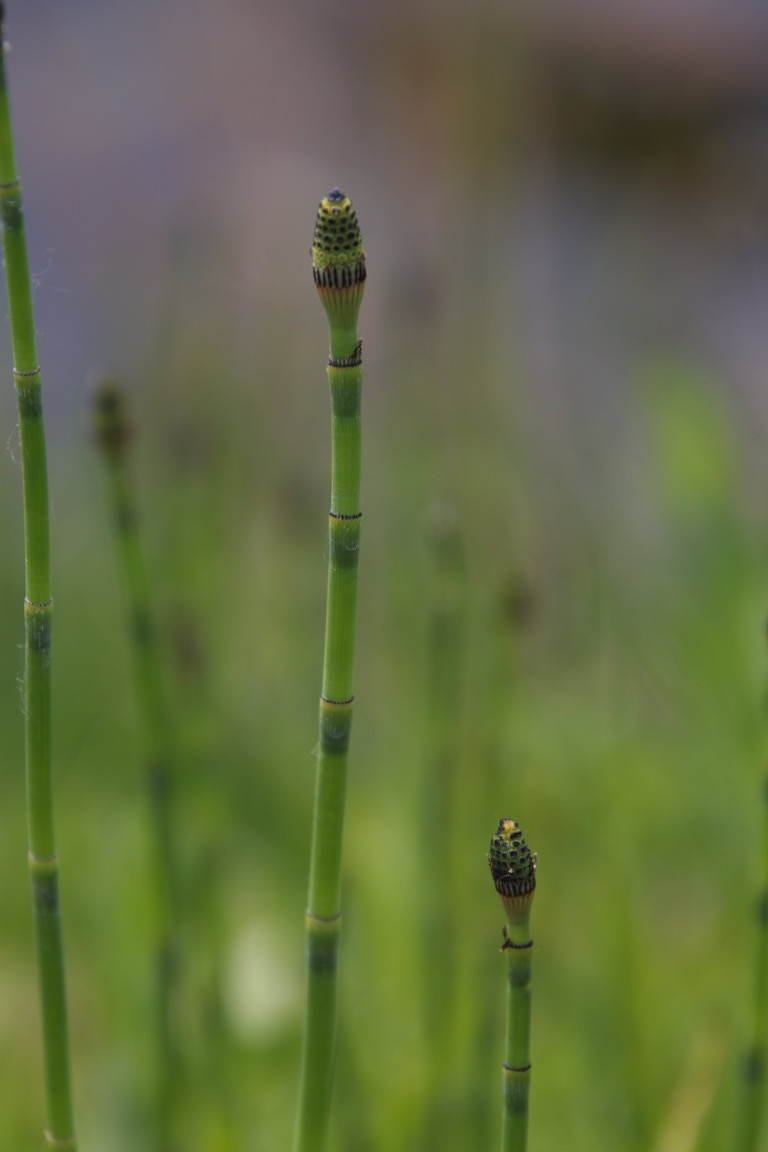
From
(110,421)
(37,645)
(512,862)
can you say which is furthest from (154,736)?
(512,862)

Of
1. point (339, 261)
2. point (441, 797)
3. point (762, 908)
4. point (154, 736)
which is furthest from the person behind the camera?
point (441, 797)

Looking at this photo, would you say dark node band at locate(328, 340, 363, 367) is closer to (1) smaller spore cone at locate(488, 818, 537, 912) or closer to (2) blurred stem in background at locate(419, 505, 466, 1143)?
(1) smaller spore cone at locate(488, 818, 537, 912)

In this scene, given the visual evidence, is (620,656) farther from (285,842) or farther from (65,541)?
(65,541)

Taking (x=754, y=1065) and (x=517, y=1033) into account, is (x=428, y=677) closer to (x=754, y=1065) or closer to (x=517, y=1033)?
(x=754, y=1065)

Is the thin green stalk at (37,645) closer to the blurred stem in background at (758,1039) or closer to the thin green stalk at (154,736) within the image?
the thin green stalk at (154,736)

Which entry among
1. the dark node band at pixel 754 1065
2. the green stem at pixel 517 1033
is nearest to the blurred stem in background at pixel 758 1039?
the dark node band at pixel 754 1065
